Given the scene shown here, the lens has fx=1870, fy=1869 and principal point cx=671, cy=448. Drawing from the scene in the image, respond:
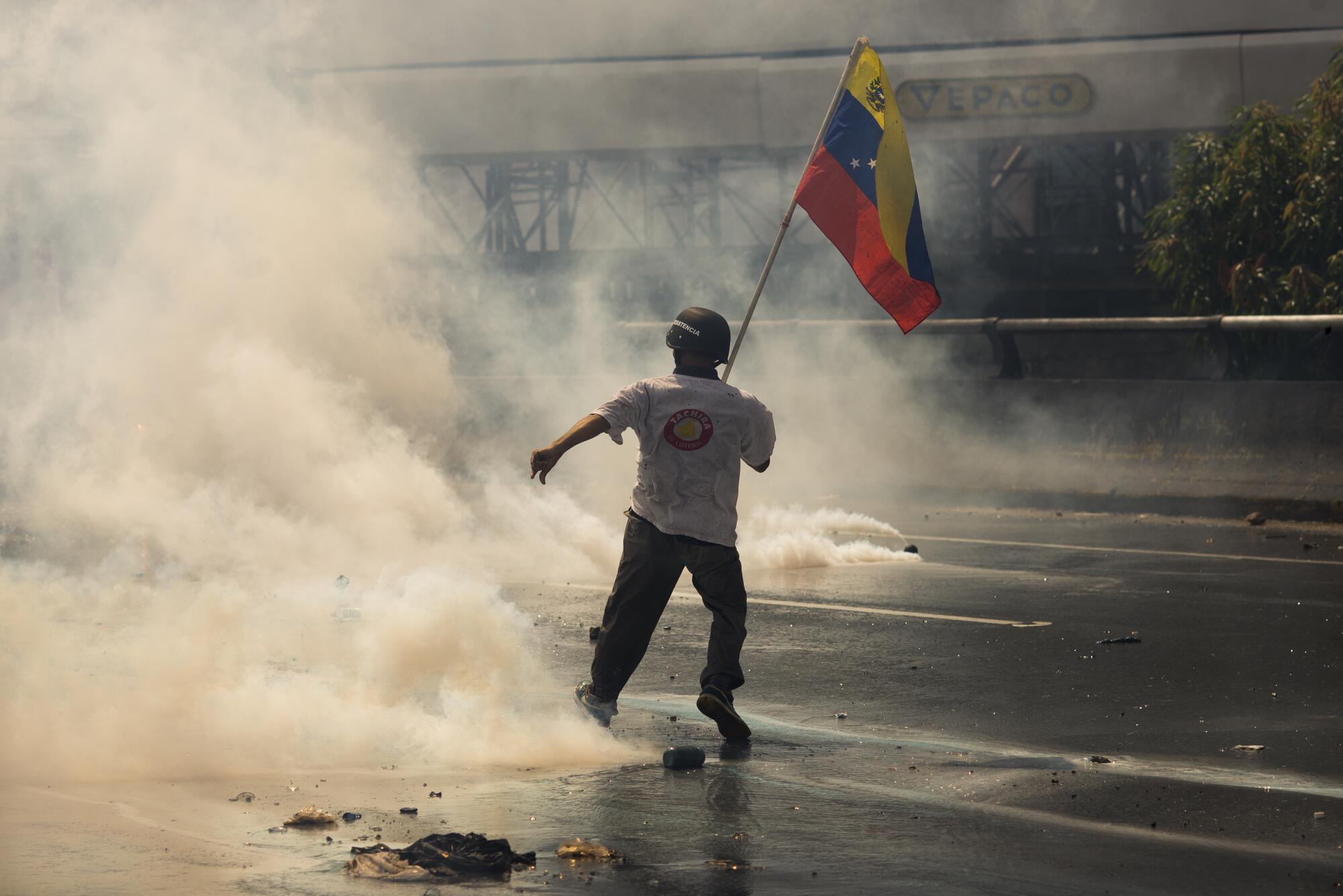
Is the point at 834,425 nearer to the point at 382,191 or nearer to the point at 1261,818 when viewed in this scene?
the point at 382,191

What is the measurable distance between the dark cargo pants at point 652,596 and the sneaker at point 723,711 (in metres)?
0.10

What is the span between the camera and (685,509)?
20.5 ft

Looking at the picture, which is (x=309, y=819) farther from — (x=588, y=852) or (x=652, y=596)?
(x=652, y=596)

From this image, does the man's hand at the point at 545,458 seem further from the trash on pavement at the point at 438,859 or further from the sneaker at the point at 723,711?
the trash on pavement at the point at 438,859

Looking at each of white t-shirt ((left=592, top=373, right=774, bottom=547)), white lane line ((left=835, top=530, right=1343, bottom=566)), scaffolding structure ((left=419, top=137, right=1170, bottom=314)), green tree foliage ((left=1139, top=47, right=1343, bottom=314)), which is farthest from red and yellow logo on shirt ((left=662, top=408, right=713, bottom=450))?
scaffolding structure ((left=419, top=137, right=1170, bottom=314))

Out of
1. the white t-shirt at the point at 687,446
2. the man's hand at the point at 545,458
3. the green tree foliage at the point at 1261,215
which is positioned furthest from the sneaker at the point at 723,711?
the green tree foliage at the point at 1261,215

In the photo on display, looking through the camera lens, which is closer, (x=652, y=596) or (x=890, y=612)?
(x=652, y=596)

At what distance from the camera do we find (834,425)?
1484 centimetres

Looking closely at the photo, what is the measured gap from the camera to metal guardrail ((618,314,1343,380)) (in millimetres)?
12406

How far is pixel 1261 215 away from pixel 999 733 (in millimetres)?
8960

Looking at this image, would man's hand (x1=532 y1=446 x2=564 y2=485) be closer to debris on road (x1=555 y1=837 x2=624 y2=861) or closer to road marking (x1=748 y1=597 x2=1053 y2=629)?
debris on road (x1=555 y1=837 x2=624 y2=861)

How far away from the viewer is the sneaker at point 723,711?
609 cm

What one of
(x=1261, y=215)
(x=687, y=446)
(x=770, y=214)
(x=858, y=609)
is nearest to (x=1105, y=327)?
(x=1261, y=215)

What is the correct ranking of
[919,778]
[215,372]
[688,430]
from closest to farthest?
[919,778] < [688,430] < [215,372]
